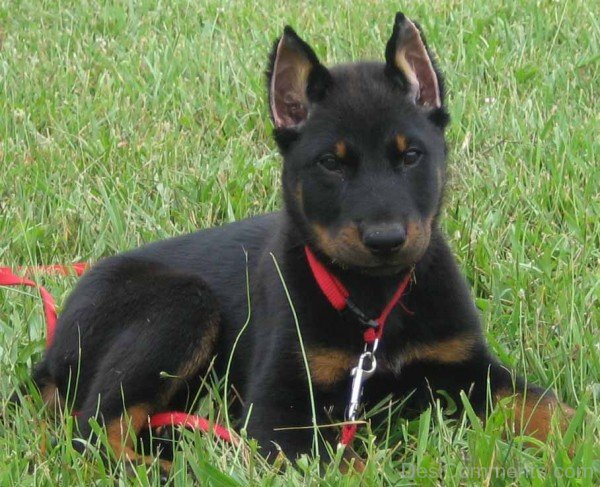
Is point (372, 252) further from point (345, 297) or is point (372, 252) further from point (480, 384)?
point (480, 384)

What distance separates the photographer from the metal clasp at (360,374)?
142 inches

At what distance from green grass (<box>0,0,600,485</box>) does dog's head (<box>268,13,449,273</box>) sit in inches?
24.0

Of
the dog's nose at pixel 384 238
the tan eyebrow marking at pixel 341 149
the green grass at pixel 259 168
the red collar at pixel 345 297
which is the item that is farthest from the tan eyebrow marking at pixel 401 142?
the green grass at pixel 259 168

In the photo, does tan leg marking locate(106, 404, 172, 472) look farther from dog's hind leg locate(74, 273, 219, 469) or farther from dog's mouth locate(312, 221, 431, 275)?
dog's mouth locate(312, 221, 431, 275)

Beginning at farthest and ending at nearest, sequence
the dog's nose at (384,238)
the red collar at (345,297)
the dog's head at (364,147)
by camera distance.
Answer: the red collar at (345,297) → the dog's head at (364,147) → the dog's nose at (384,238)

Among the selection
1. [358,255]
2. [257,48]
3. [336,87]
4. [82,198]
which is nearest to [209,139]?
[82,198]

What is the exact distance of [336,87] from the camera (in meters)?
3.86

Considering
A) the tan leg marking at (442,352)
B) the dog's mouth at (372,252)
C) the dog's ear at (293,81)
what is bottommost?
the tan leg marking at (442,352)

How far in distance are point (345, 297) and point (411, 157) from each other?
521mm

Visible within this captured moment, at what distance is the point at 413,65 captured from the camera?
3896 mm

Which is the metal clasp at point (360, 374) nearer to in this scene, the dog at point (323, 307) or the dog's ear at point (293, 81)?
the dog at point (323, 307)

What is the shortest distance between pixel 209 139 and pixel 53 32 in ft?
8.89

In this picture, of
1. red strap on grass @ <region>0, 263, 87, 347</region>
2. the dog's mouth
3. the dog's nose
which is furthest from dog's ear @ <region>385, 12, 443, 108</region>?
red strap on grass @ <region>0, 263, 87, 347</region>

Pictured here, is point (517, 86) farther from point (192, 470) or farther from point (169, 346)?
point (192, 470)
